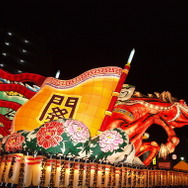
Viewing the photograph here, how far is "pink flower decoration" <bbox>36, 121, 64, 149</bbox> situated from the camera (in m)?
5.32

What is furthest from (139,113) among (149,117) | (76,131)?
(76,131)

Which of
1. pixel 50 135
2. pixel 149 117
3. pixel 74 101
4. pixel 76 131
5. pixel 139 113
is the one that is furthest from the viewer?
pixel 149 117

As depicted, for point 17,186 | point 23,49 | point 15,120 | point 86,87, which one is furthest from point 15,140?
point 23,49

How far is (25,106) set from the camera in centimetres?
760

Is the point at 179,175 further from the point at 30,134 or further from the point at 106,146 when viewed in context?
the point at 30,134

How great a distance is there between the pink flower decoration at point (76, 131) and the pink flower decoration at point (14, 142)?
103 cm

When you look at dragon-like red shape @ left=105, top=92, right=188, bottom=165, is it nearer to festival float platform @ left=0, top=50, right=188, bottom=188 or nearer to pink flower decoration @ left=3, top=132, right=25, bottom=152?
festival float platform @ left=0, top=50, right=188, bottom=188

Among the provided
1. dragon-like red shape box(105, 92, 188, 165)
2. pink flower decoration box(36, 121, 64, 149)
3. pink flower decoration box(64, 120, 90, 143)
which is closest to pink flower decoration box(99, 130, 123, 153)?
pink flower decoration box(64, 120, 90, 143)

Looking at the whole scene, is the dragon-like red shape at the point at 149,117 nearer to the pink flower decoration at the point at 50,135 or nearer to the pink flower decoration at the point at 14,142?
the pink flower decoration at the point at 50,135

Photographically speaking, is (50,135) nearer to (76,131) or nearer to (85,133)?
(76,131)

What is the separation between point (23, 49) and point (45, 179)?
48.3m

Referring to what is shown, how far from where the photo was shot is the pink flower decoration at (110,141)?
5594mm

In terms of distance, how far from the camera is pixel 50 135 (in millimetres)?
5375

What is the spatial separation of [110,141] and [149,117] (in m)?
4.63
